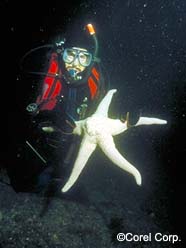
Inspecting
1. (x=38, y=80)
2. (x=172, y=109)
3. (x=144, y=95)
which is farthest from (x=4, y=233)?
(x=144, y=95)

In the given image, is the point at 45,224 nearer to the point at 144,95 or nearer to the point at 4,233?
the point at 4,233

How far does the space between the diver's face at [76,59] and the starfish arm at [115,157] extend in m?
1.54

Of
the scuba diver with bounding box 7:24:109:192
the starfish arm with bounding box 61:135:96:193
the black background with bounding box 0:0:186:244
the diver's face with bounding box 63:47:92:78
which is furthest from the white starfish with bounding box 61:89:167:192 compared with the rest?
the black background with bounding box 0:0:186:244

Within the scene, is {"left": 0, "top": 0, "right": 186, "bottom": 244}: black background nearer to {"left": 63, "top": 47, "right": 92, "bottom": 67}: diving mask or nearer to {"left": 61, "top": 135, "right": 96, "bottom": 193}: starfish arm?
{"left": 63, "top": 47, "right": 92, "bottom": 67}: diving mask

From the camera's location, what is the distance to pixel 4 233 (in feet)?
14.5

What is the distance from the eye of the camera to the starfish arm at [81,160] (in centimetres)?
283

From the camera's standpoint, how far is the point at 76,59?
13.6 feet

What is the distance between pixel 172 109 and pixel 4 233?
8.33 meters

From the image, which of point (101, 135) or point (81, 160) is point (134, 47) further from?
point (81, 160)

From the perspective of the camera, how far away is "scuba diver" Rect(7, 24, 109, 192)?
10.2 ft

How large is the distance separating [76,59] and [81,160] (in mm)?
1937

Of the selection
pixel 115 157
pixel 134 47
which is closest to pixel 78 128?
pixel 115 157

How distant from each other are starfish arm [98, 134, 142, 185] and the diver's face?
1.54m

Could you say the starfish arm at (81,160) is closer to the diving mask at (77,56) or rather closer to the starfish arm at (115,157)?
the starfish arm at (115,157)
